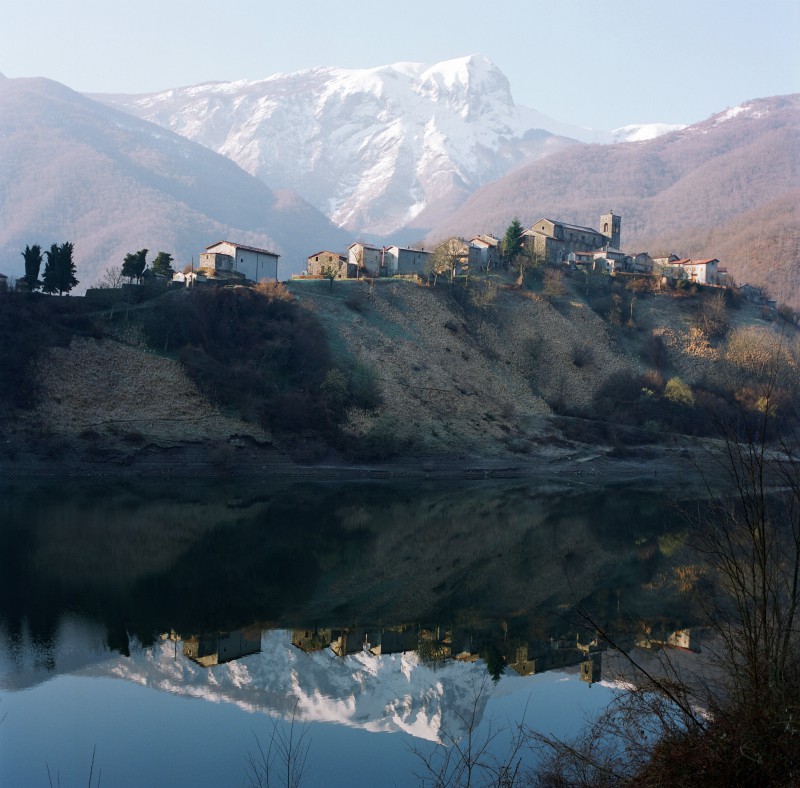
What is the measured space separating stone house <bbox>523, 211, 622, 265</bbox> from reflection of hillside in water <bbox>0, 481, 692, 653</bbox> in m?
64.4

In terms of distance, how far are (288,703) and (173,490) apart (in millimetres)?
31001

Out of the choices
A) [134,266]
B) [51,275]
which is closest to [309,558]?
[51,275]

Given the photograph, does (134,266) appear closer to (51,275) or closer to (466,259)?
(51,275)

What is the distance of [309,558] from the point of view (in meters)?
31.2

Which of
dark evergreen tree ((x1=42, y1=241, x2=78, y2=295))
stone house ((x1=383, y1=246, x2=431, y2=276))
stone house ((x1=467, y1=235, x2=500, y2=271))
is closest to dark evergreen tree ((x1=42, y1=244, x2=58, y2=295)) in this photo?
dark evergreen tree ((x1=42, y1=241, x2=78, y2=295))

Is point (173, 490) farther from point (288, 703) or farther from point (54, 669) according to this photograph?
point (288, 703)

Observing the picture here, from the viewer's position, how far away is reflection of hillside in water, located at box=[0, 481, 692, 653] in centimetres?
2336

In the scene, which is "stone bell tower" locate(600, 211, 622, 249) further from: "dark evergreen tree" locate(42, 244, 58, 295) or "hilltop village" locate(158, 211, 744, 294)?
"dark evergreen tree" locate(42, 244, 58, 295)

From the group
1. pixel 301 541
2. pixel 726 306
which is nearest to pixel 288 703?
pixel 301 541

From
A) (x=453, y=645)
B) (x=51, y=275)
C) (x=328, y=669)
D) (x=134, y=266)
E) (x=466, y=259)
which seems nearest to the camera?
(x=328, y=669)

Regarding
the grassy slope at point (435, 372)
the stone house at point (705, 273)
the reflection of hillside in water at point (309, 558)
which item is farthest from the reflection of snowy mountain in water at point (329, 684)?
the stone house at point (705, 273)

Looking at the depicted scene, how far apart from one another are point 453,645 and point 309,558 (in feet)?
38.9

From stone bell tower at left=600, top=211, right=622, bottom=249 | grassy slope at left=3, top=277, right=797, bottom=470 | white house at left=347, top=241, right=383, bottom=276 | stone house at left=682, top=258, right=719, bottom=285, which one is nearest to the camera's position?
grassy slope at left=3, top=277, right=797, bottom=470

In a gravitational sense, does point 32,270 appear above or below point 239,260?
below
